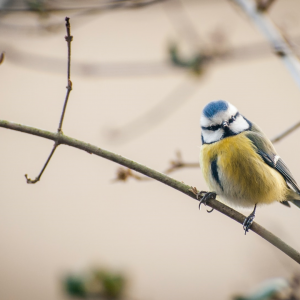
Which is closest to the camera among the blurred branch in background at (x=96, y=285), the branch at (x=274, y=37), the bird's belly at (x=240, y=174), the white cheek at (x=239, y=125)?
the blurred branch in background at (x=96, y=285)

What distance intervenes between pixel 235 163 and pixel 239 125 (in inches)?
11.4

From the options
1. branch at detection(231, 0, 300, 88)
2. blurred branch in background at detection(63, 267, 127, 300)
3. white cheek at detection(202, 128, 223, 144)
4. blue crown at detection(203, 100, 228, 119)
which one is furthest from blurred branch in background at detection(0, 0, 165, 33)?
blurred branch in background at detection(63, 267, 127, 300)

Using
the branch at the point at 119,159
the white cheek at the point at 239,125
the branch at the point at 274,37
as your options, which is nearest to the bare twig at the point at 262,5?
the branch at the point at 274,37

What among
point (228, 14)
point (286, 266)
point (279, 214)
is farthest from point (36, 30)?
point (228, 14)

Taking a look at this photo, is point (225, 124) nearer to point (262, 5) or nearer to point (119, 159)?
point (262, 5)

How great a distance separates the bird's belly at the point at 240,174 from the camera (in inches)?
75.0

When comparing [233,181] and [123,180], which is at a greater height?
[123,180]

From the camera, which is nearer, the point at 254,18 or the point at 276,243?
the point at 276,243

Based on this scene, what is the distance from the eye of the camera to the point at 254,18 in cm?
178

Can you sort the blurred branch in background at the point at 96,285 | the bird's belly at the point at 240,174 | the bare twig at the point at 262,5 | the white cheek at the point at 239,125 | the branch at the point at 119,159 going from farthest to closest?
the white cheek at the point at 239,125 → the bird's belly at the point at 240,174 → the bare twig at the point at 262,5 → the blurred branch in background at the point at 96,285 → the branch at the point at 119,159

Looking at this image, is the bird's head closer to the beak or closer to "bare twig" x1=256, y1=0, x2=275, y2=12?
the beak

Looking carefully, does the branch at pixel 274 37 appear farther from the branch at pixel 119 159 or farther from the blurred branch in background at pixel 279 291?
the blurred branch in background at pixel 279 291

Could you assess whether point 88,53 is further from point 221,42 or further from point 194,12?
point 221,42

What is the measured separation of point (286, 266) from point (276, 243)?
1.16ft
